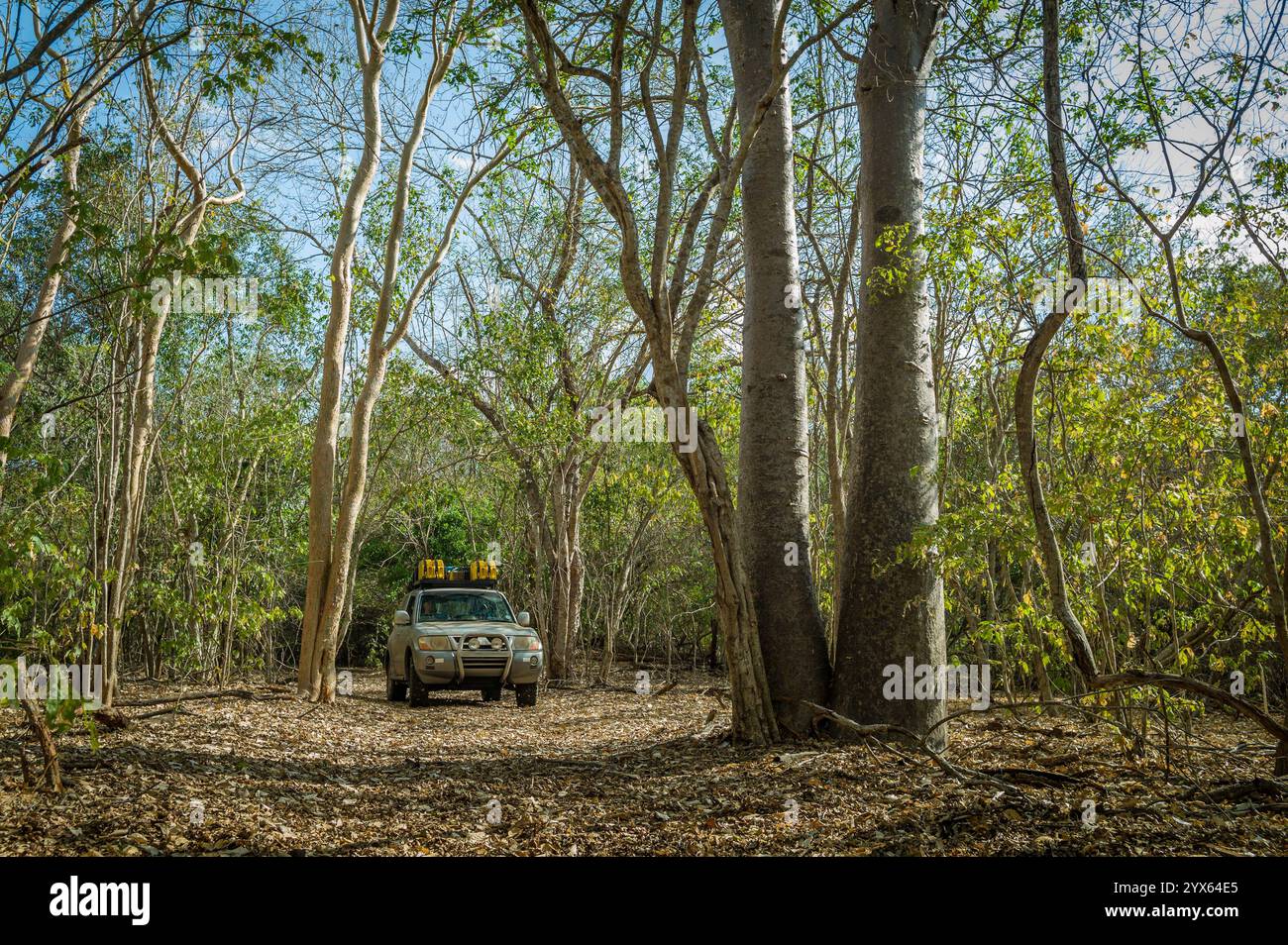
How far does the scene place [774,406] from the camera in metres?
7.34

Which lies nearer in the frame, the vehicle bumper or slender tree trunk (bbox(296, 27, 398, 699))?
slender tree trunk (bbox(296, 27, 398, 699))

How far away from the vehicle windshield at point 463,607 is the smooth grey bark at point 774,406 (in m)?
6.88

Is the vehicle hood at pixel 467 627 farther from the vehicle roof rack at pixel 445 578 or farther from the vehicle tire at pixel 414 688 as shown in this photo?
the vehicle roof rack at pixel 445 578

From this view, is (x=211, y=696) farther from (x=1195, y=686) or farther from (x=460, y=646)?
(x=1195, y=686)

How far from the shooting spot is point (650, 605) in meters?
23.8

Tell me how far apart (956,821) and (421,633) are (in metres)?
8.84

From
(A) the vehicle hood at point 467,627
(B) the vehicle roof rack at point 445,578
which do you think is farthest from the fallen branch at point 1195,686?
(B) the vehicle roof rack at point 445,578

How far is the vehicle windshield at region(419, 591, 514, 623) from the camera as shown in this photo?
13312mm

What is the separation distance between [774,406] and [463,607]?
748 cm

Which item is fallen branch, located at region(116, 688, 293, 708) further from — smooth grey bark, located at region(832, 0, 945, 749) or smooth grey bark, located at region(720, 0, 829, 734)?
smooth grey bark, located at region(832, 0, 945, 749)

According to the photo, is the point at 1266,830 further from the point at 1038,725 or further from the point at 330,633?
the point at 330,633

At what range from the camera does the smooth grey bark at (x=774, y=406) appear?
7.07 meters

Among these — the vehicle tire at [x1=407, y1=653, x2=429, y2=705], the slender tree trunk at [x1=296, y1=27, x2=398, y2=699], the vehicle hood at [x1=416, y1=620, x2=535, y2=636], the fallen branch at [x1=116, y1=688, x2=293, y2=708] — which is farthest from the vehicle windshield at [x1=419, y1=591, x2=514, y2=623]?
the fallen branch at [x1=116, y1=688, x2=293, y2=708]

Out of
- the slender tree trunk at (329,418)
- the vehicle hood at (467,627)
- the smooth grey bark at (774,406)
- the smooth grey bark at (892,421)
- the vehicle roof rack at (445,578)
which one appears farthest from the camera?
the vehicle roof rack at (445,578)
